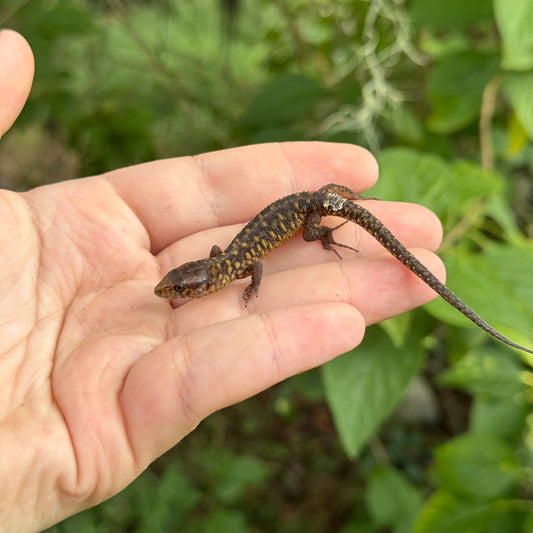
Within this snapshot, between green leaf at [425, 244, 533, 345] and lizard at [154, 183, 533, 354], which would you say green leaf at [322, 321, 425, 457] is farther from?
lizard at [154, 183, 533, 354]

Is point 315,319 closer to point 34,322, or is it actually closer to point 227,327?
point 227,327

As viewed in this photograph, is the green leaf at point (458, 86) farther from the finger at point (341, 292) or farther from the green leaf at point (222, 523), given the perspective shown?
the green leaf at point (222, 523)

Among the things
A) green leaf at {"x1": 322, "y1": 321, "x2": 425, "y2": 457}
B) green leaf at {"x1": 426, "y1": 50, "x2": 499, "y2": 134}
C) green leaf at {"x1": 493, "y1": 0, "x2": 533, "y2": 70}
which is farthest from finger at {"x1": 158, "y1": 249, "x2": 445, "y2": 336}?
green leaf at {"x1": 426, "y1": 50, "x2": 499, "y2": 134}

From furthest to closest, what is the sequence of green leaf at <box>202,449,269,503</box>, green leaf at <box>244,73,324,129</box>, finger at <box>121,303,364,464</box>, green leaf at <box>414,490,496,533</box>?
green leaf at <box>244,73,324,129</box>, green leaf at <box>202,449,269,503</box>, green leaf at <box>414,490,496,533</box>, finger at <box>121,303,364,464</box>

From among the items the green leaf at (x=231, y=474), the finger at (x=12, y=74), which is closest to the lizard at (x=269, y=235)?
the finger at (x=12, y=74)

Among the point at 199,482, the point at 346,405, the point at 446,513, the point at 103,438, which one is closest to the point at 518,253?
the point at 346,405

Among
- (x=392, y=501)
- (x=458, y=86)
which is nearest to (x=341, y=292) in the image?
(x=458, y=86)
